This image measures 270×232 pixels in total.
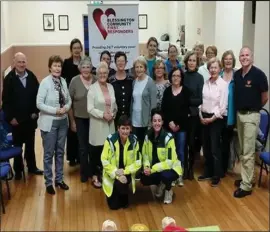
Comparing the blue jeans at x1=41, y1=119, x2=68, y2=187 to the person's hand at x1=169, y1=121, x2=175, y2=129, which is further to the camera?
the person's hand at x1=169, y1=121, x2=175, y2=129

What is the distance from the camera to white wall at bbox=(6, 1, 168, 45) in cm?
727

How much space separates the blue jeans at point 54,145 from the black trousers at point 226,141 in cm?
137

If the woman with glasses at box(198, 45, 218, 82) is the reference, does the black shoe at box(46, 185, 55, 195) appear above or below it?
below

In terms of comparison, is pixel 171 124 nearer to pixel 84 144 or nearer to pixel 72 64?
pixel 84 144

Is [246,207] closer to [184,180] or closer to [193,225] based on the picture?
[193,225]

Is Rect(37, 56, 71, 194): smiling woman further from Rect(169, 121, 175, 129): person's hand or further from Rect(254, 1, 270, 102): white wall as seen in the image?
Rect(254, 1, 270, 102): white wall

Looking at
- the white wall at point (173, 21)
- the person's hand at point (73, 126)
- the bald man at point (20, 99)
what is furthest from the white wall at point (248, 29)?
the bald man at point (20, 99)

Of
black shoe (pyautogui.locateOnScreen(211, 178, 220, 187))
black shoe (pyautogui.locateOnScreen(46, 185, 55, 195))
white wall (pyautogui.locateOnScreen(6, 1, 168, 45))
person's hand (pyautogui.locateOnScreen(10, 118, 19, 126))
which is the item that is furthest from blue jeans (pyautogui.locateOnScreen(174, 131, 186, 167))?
white wall (pyautogui.locateOnScreen(6, 1, 168, 45))

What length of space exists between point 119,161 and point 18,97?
1070 millimetres

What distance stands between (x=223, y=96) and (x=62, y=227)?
5.38 feet

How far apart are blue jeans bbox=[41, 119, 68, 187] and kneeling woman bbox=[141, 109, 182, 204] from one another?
0.69 meters

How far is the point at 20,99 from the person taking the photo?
3420 mm

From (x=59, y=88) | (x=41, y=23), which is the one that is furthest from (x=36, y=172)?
(x=41, y=23)

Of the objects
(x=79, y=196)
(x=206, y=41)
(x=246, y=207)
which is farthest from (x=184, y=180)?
(x=206, y=41)
